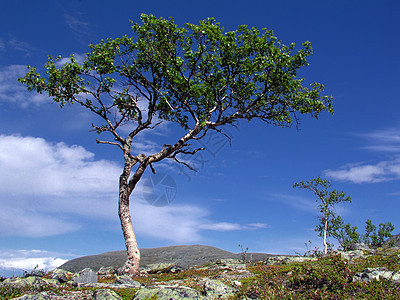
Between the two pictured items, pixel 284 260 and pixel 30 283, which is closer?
pixel 30 283

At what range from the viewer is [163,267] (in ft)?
89.7

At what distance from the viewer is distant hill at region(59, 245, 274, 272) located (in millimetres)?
41625

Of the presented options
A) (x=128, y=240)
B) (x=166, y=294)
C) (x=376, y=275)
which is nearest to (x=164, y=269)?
(x=128, y=240)

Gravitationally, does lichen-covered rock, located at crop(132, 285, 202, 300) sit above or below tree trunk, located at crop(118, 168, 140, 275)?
below

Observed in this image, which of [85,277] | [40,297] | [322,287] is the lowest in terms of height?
[40,297]

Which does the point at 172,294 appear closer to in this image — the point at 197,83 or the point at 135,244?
the point at 135,244

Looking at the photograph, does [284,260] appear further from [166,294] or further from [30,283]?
[30,283]

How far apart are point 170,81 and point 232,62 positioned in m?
5.99

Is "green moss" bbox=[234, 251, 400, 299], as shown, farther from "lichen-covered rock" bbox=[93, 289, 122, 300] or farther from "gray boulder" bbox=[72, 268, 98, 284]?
"gray boulder" bbox=[72, 268, 98, 284]

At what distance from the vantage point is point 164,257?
44.7 metres

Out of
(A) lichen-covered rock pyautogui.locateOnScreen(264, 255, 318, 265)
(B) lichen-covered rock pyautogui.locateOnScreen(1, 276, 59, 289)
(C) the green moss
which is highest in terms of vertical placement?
(A) lichen-covered rock pyautogui.locateOnScreen(264, 255, 318, 265)

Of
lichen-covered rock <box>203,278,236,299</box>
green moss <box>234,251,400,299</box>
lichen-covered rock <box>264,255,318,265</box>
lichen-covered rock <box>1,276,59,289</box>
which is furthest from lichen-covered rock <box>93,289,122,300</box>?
lichen-covered rock <box>264,255,318,265</box>

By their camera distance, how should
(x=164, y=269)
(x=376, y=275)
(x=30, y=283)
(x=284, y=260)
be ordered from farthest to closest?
(x=284, y=260)
(x=164, y=269)
(x=30, y=283)
(x=376, y=275)

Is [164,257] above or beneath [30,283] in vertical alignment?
above
